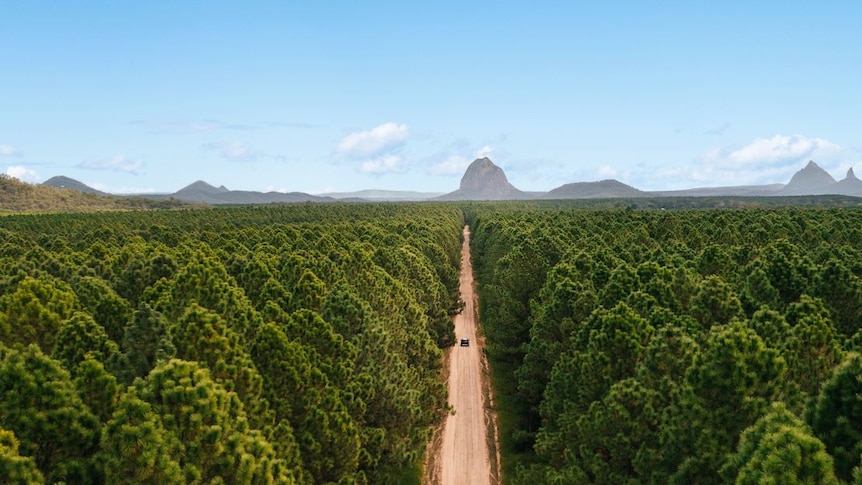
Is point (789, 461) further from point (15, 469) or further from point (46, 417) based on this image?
point (46, 417)

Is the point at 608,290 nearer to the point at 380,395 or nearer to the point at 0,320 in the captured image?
the point at 380,395

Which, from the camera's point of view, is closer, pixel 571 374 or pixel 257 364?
pixel 257 364

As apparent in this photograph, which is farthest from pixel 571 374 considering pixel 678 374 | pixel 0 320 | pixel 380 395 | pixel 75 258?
pixel 75 258

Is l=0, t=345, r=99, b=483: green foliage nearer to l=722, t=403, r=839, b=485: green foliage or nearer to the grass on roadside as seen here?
l=722, t=403, r=839, b=485: green foliage

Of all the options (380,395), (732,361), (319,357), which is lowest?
(380,395)

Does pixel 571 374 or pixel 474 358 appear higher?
pixel 571 374

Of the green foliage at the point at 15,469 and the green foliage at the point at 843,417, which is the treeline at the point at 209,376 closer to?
the green foliage at the point at 15,469
